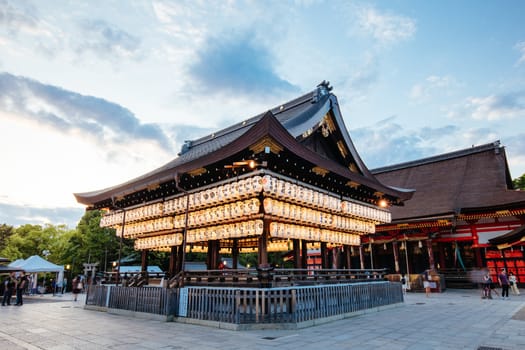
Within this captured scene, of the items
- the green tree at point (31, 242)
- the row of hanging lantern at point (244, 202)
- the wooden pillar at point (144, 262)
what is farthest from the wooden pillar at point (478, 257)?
the green tree at point (31, 242)

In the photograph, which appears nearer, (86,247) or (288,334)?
(288,334)

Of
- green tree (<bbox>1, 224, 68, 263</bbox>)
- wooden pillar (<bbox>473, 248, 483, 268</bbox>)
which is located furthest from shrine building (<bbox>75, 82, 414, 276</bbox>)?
green tree (<bbox>1, 224, 68, 263</bbox>)

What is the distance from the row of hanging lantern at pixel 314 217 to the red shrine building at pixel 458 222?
9.33m

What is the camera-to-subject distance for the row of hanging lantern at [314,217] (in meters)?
11.6

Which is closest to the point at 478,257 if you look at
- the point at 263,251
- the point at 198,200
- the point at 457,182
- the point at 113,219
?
the point at 457,182

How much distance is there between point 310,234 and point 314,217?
104 cm

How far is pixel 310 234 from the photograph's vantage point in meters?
14.4

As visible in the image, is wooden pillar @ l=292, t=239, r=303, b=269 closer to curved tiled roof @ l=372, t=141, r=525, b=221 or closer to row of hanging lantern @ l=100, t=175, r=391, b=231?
row of hanging lantern @ l=100, t=175, r=391, b=231

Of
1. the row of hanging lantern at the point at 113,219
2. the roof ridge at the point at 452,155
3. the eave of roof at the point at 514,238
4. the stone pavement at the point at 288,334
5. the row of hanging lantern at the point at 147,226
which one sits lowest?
the stone pavement at the point at 288,334

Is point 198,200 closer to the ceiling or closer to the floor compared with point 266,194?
closer to the ceiling

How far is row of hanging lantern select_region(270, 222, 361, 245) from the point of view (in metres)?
12.4

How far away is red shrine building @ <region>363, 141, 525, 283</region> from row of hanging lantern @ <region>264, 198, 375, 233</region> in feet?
30.6

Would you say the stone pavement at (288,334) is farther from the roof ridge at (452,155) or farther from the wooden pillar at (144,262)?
the roof ridge at (452,155)

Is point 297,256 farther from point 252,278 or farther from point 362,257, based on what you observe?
point 362,257
